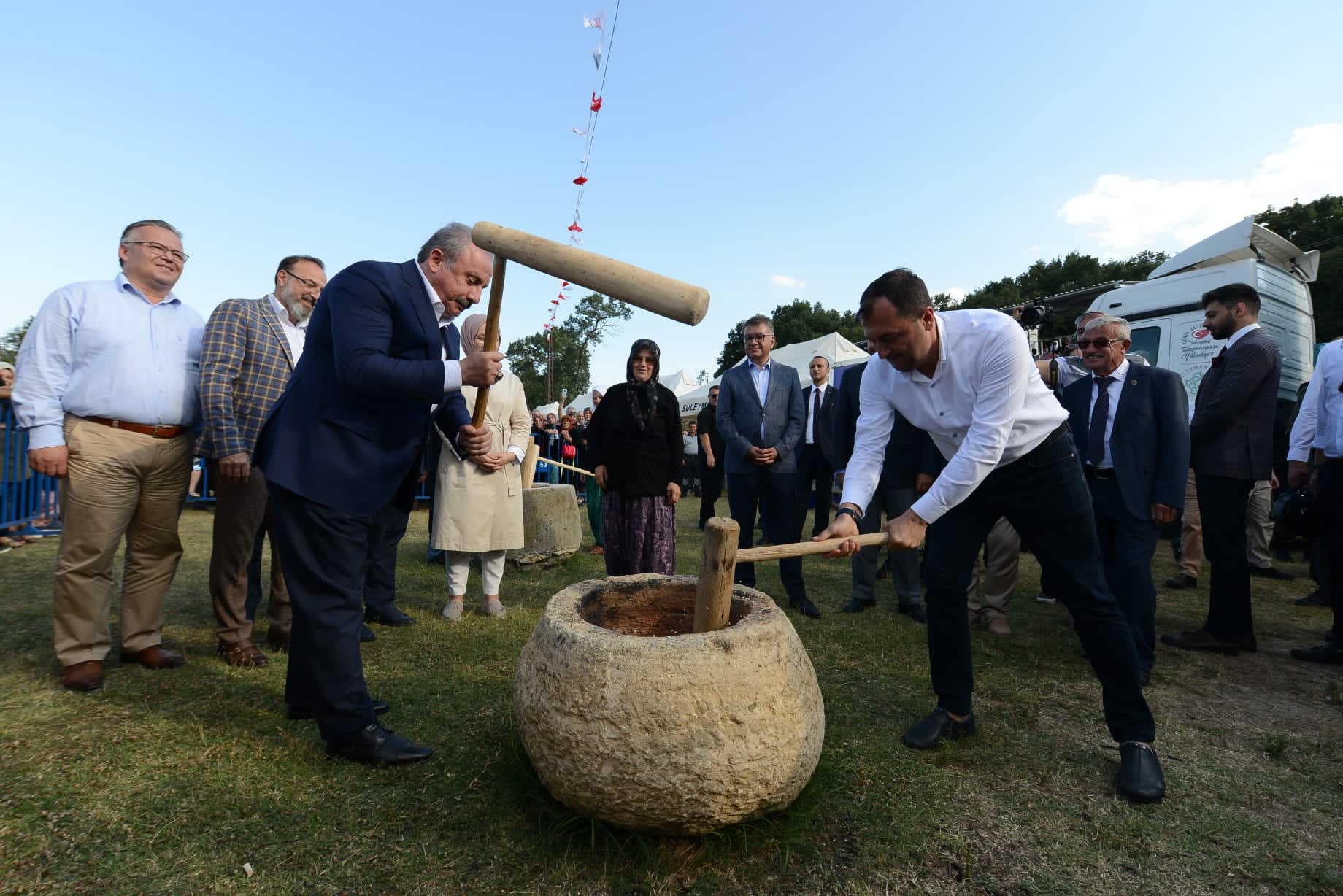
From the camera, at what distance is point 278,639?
400cm

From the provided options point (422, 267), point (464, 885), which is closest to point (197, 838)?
point (464, 885)

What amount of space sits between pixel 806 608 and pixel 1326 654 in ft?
10.5

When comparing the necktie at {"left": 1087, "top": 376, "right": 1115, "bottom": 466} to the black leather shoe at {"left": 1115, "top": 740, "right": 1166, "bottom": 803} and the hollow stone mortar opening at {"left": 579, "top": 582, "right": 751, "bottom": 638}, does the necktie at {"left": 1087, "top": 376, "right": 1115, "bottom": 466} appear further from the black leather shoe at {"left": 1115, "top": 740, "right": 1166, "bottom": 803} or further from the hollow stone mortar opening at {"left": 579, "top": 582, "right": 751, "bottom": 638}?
the hollow stone mortar opening at {"left": 579, "top": 582, "right": 751, "bottom": 638}

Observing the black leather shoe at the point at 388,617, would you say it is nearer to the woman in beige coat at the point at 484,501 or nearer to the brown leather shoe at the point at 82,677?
A: the woman in beige coat at the point at 484,501

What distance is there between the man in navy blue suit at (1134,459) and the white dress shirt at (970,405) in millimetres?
1498

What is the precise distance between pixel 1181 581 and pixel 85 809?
7907 mm

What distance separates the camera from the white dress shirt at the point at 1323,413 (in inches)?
172

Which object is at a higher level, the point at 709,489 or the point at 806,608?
the point at 709,489

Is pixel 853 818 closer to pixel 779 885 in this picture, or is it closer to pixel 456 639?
pixel 779 885

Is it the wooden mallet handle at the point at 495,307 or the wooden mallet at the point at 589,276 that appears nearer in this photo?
the wooden mallet at the point at 589,276

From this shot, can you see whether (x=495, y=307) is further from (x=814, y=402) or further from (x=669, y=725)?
(x=814, y=402)

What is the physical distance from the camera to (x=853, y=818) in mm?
2412

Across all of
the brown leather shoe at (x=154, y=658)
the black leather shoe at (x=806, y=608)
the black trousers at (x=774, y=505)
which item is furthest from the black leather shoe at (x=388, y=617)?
the black leather shoe at (x=806, y=608)

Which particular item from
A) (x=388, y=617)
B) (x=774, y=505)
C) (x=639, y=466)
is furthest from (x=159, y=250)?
(x=774, y=505)
